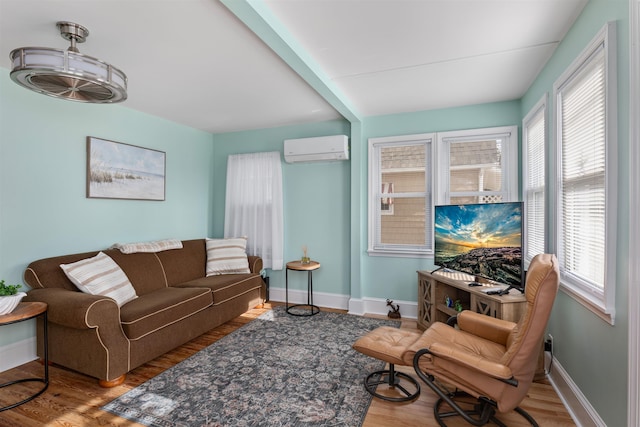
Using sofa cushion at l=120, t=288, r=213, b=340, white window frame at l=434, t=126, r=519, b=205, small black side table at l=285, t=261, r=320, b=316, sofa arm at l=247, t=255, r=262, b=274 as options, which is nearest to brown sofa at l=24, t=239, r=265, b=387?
sofa cushion at l=120, t=288, r=213, b=340

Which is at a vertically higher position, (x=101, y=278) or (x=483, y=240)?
(x=483, y=240)

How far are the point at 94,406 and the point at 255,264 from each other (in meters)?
2.41

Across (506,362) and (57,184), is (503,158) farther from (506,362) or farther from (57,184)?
(57,184)

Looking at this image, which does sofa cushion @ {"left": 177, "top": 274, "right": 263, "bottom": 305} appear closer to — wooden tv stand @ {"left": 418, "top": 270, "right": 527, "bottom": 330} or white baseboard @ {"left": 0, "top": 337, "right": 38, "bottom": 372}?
white baseboard @ {"left": 0, "top": 337, "right": 38, "bottom": 372}

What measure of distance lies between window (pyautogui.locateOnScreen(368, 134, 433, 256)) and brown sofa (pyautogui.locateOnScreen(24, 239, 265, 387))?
191 centimetres

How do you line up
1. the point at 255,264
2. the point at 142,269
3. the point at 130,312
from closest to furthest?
the point at 130,312 → the point at 142,269 → the point at 255,264

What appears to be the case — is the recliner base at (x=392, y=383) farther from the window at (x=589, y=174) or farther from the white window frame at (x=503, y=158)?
the white window frame at (x=503, y=158)

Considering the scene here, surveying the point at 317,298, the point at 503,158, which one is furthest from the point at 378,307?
the point at 503,158

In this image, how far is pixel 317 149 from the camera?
4254 millimetres

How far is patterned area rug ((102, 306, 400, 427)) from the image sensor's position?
81.4 inches

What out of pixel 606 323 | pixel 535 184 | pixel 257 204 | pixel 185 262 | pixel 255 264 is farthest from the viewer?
pixel 257 204

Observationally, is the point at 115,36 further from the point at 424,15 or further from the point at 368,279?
the point at 368,279

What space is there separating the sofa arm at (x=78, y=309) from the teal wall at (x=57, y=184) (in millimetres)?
606

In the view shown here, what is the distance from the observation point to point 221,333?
11.5 ft
